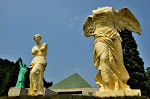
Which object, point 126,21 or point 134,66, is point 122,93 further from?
point 134,66

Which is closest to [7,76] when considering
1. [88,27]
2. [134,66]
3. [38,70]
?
[38,70]

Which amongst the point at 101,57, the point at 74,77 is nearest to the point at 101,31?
the point at 101,57

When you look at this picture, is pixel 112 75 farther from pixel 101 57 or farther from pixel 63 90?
pixel 63 90

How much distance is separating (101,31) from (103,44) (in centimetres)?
59

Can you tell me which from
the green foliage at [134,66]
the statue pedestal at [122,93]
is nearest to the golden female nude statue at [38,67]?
the statue pedestal at [122,93]

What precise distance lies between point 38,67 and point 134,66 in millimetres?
12008

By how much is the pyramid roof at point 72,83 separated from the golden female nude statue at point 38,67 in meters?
13.8

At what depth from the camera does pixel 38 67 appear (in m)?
6.62

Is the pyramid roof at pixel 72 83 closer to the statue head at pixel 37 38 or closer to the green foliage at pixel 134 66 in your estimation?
the green foliage at pixel 134 66

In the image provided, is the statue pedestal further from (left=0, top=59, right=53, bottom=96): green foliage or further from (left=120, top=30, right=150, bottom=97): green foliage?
(left=0, top=59, right=53, bottom=96): green foliage

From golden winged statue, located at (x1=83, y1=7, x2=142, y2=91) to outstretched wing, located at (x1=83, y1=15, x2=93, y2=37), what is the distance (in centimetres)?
63

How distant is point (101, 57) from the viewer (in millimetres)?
5242

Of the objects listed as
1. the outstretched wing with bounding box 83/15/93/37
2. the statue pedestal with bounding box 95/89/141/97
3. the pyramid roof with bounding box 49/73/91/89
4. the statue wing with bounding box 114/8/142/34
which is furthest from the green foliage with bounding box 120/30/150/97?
the statue pedestal with bounding box 95/89/141/97

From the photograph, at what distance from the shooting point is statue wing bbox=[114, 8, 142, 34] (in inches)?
247
